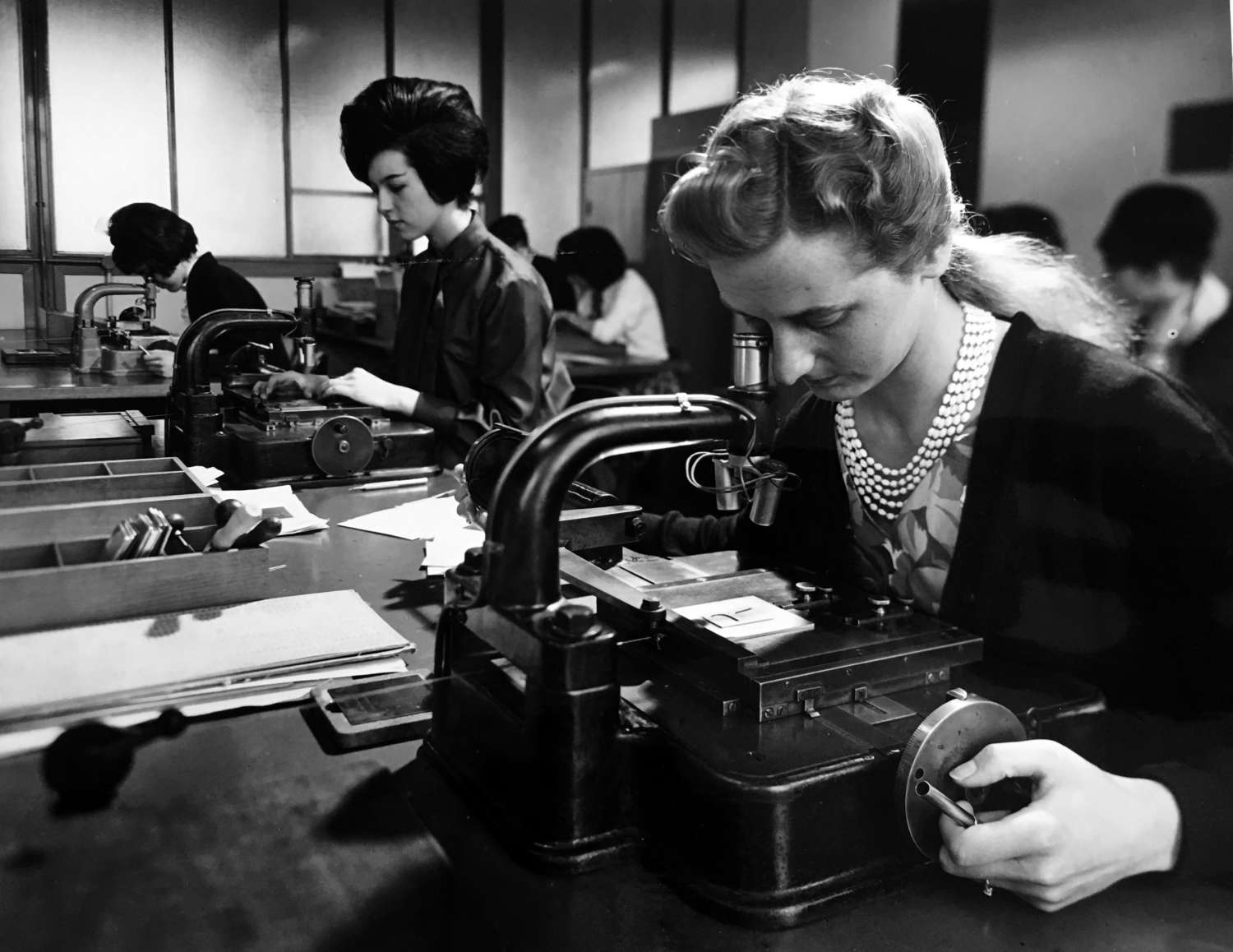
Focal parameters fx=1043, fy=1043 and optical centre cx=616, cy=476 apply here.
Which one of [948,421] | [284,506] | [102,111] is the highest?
[102,111]

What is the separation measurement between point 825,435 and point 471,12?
1.09 meters

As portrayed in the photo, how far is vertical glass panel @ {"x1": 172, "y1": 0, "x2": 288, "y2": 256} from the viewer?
5.44 ft

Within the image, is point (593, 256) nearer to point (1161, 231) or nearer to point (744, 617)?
point (1161, 231)

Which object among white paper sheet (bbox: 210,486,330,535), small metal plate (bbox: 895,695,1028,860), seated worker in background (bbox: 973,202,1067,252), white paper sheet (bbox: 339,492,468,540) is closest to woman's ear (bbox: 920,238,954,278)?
seated worker in background (bbox: 973,202,1067,252)

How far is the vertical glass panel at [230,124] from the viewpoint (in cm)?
166

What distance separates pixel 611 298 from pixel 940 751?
2.33m

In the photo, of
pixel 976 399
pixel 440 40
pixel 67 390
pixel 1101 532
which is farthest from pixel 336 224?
pixel 1101 532

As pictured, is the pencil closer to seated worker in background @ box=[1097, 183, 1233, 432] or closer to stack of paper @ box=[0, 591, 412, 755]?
stack of paper @ box=[0, 591, 412, 755]

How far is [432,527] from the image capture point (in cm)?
208

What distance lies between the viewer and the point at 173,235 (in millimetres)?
1720

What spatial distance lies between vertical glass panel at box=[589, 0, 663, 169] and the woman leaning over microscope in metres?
1.00

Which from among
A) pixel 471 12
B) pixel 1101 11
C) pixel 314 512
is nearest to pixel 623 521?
pixel 314 512

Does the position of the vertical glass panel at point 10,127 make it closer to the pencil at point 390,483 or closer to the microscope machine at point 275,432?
the microscope machine at point 275,432

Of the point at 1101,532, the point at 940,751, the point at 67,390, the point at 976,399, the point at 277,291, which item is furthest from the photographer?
the point at 277,291
